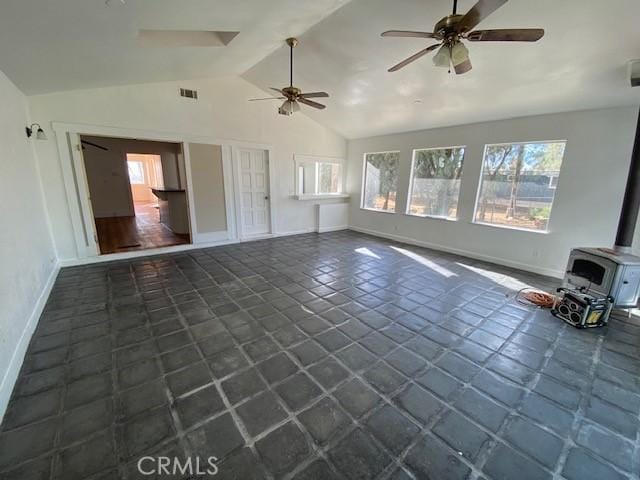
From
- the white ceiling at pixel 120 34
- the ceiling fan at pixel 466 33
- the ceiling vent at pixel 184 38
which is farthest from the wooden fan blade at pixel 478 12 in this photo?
the ceiling vent at pixel 184 38

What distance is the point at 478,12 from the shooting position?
181 cm

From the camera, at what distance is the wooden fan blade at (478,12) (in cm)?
168

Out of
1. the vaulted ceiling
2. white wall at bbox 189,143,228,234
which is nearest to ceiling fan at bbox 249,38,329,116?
the vaulted ceiling

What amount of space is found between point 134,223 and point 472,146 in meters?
8.83

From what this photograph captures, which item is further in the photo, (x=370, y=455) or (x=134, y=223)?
(x=134, y=223)

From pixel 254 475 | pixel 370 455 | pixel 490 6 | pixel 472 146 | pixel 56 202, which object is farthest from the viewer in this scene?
pixel 472 146

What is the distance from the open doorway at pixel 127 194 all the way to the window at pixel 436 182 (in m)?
5.29

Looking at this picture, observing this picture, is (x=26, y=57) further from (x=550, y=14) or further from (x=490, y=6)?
(x=550, y=14)

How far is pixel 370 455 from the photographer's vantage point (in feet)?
4.75

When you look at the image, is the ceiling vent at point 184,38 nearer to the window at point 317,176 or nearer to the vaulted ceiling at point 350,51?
the vaulted ceiling at point 350,51

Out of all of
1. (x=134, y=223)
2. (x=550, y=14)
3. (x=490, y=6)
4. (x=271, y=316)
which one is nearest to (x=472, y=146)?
(x=550, y=14)

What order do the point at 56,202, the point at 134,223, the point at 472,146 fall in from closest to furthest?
the point at 56,202 → the point at 472,146 → the point at 134,223

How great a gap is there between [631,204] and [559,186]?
1.04 metres

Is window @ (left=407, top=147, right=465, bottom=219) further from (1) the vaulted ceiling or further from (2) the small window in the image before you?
(2) the small window
